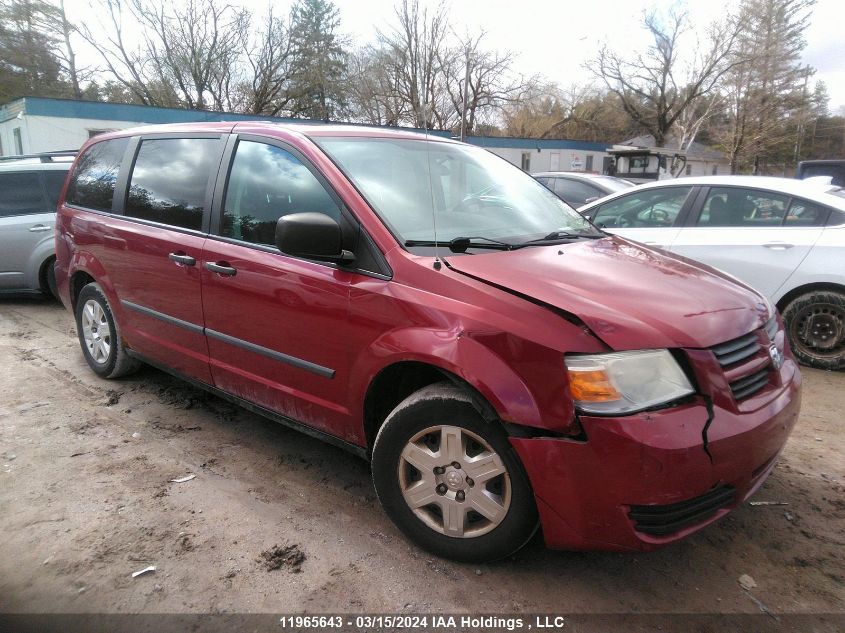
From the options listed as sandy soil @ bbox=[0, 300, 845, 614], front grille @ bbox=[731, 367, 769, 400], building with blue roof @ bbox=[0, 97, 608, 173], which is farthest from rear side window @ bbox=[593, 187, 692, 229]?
building with blue roof @ bbox=[0, 97, 608, 173]

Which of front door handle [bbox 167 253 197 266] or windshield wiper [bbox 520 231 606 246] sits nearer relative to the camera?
windshield wiper [bbox 520 231 606 246]

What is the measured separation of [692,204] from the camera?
5375mm

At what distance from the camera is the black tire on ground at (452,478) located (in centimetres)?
218

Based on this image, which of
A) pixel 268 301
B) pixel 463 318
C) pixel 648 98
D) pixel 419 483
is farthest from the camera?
pixel 648 98

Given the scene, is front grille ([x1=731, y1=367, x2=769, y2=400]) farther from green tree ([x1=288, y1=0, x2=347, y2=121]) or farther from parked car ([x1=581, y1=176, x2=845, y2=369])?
green tree ([x1=288, y1=0, x2=347, y2=121])

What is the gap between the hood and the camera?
2055 millimetres

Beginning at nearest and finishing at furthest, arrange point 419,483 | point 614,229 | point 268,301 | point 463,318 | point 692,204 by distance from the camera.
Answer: point 463,318
point 419,483
point 268,301
point 692,204
point 614,229

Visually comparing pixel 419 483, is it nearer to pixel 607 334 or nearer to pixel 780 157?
pixel 607 334

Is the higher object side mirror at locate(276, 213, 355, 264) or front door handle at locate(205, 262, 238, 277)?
side mirror at locate(276, 213, 355, 264)

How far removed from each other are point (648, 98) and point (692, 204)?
44.8m

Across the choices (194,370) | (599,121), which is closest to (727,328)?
(194,370)

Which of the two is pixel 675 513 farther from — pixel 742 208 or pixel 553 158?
pixel 553 158

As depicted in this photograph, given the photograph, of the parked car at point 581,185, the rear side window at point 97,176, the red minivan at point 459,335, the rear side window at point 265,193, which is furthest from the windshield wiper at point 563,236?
the parked car at point 581,185

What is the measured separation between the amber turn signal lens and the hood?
119 mm
